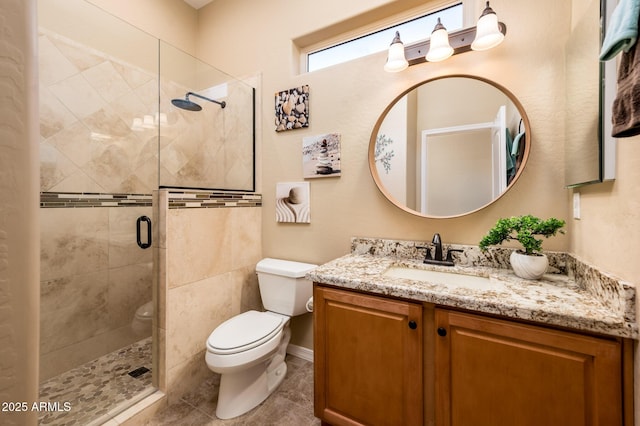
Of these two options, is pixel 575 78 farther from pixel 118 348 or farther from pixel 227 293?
pixel 118 348

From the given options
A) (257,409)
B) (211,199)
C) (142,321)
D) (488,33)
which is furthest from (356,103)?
(142,321)

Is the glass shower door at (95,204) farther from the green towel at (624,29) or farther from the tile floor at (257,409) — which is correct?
the green towel at (624,29)

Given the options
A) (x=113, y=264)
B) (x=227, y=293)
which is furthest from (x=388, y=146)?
(x=113, y=264)

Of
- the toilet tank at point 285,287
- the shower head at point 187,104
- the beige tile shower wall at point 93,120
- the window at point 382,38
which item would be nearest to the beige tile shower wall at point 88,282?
the beige tile shower wall at point 93,120

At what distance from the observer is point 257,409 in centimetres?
150

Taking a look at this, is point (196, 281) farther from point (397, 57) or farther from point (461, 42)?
point (461, 42)

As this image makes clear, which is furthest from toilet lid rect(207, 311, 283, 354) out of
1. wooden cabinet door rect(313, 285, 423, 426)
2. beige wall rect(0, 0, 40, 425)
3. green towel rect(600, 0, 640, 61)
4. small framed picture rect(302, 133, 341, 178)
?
green towel rect(600, 0, 640, 61)

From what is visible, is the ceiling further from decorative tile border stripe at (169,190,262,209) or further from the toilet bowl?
the toilet bowl

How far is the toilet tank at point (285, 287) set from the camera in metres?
1.75

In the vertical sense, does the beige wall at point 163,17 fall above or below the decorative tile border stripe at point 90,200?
above

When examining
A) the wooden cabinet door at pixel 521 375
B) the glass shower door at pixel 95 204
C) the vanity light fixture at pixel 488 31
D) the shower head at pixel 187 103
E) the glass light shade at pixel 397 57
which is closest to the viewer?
the wooden cabinet door at pixel 521 375

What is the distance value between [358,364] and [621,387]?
86 centimetres

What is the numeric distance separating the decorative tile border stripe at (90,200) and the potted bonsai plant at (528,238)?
2421mm

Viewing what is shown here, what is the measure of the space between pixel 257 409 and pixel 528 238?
5.49 ft
